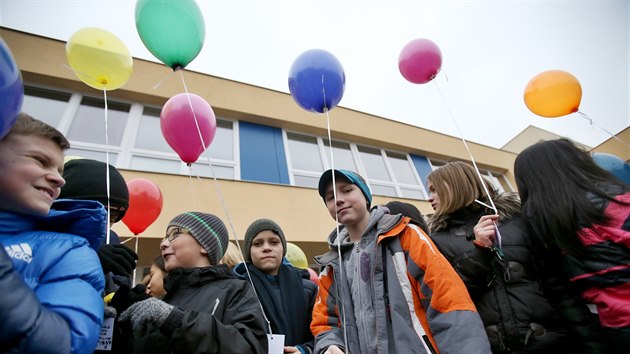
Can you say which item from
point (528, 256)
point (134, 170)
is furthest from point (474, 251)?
point (134, 170)

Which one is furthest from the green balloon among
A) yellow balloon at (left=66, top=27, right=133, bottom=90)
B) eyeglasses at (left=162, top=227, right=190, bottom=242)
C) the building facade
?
the building facade

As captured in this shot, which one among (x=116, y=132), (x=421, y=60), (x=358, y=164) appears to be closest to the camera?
(x=421, y=60)

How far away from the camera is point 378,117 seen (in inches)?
309

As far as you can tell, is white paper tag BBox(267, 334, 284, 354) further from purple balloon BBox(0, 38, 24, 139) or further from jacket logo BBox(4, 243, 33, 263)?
purple balloon BBox(0, 38, 24, 139)

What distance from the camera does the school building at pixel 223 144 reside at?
4.64 m

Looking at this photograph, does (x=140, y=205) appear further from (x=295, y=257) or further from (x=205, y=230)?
(x=295, y=257)

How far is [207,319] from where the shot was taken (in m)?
1.15

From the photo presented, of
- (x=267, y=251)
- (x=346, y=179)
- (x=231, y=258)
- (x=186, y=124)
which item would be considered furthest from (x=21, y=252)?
(x=231, y=258)

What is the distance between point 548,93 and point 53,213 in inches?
159

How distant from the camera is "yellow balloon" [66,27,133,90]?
2062 millimetres

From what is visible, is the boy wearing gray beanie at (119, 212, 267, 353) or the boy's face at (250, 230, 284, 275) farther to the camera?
the boy's face at (250, 230, 284, 275)

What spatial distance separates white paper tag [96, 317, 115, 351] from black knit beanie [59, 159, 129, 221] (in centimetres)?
74

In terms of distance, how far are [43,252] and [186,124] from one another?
1777mm

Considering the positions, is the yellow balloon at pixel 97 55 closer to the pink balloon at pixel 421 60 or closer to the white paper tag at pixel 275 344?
the white paper tag at pixel 275 344
